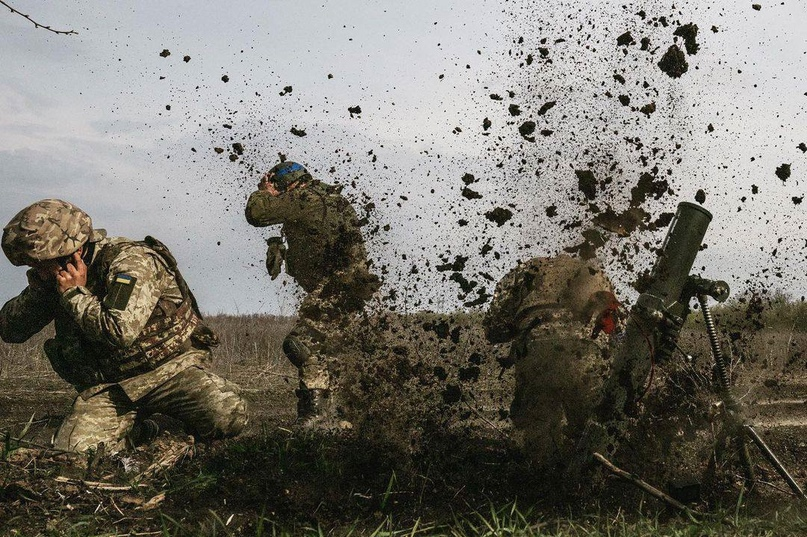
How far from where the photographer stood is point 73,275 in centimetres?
570

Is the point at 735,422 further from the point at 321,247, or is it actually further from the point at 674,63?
the point at 321,247

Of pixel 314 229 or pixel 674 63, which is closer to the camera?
pixel 674 63

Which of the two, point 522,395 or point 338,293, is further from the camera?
point 338,293

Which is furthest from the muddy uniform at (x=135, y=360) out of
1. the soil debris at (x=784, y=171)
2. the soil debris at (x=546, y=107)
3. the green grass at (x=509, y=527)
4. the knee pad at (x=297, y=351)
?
the soil debris at (x=784, y=171)

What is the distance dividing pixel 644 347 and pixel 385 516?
1.62 meters

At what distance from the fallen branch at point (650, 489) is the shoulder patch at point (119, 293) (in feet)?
10.1

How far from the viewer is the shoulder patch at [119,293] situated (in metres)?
5.48

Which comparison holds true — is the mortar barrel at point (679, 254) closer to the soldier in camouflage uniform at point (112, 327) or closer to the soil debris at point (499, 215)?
the soil debris at point (499, 215)

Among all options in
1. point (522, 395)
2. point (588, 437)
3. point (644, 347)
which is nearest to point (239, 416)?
point (522, 395)

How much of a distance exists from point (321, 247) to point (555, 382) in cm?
279

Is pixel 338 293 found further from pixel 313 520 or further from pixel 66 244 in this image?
pixel 313 520

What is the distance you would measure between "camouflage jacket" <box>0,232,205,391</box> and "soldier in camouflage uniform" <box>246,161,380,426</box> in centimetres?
126

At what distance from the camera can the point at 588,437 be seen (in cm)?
465

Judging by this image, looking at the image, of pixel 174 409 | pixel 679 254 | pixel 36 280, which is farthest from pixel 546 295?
pixel 36 280
